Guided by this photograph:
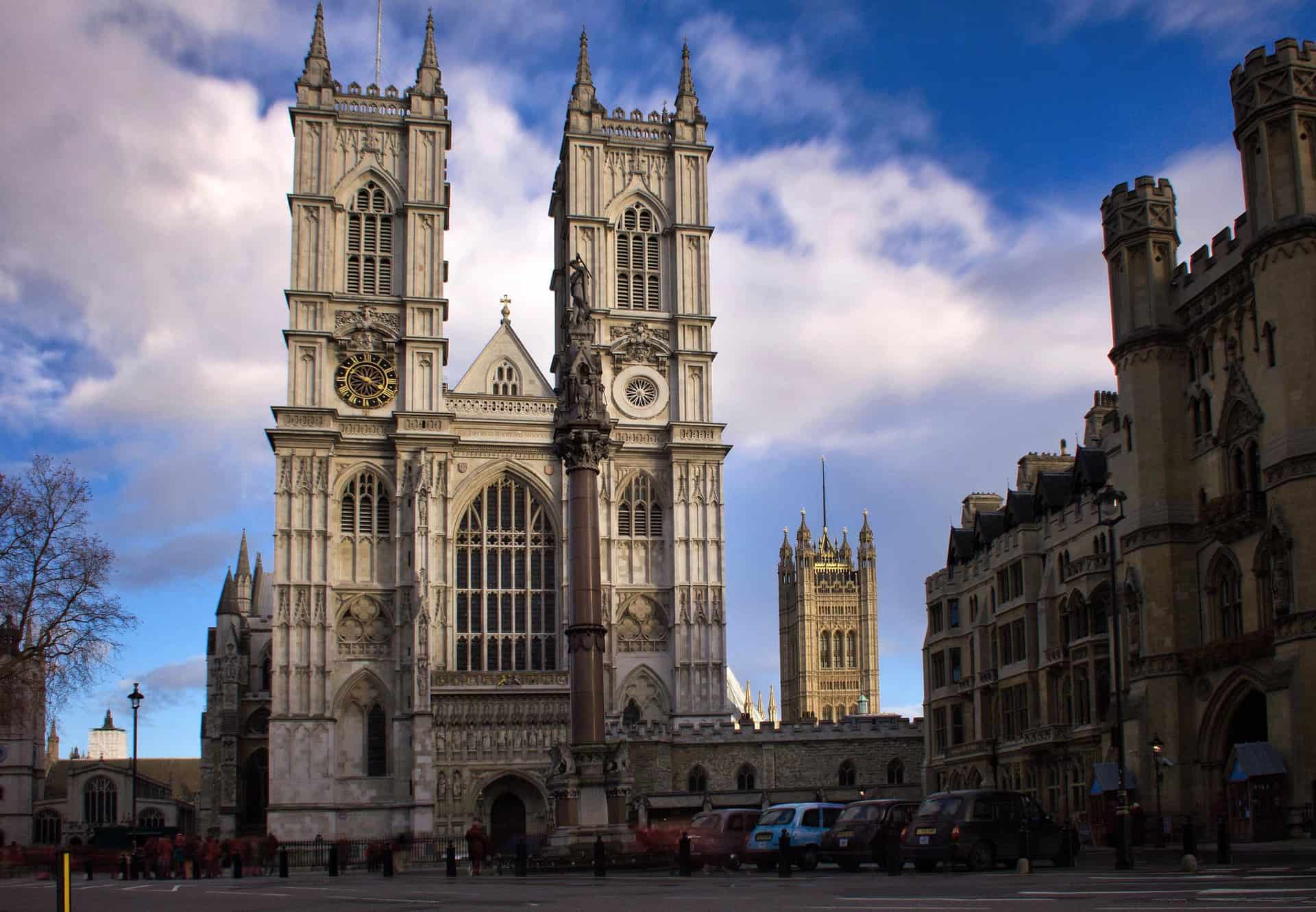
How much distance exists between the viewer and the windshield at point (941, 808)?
923 inches

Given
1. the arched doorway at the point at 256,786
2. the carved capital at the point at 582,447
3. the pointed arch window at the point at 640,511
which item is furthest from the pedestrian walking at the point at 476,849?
the arched doorway at the point at 256,786

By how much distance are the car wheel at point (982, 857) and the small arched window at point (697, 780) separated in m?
33.3

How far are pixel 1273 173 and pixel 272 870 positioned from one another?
30218 millimetres

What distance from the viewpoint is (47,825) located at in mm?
90000

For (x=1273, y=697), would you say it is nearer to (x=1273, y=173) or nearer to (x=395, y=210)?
(x=1273, y=173)

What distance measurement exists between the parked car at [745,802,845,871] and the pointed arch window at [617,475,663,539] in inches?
1287

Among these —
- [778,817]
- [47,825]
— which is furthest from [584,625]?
[47,825]

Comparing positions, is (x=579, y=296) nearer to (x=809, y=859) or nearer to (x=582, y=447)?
(x=582, y=447)

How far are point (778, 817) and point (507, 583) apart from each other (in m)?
33.2

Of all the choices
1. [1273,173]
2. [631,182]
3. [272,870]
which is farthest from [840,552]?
[1273,173]

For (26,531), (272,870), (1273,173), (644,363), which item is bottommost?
(272,870)

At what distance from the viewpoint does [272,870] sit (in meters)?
40.8

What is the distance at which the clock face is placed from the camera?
61344 millimetres

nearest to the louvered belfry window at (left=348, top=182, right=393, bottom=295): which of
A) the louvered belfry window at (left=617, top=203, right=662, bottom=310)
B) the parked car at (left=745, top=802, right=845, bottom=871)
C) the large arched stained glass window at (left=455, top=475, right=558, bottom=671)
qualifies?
the louvered belfry window at (left=617, top=203, right=662, bottom=310)
